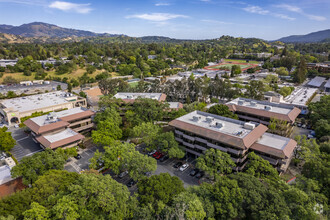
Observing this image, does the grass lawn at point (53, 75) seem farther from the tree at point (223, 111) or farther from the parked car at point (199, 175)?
the parked car at point (199, 175)

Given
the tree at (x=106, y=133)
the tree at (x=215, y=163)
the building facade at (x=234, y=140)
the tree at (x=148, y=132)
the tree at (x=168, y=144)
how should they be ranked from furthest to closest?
the tree at (x=106, y=133)
the tree at (x=148, y=132)
the tree at (x=168, y=144)
the building facade at (x=234, y=140)
the tree at (x=215, y=163)

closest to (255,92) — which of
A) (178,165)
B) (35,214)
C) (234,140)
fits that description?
(234,140)

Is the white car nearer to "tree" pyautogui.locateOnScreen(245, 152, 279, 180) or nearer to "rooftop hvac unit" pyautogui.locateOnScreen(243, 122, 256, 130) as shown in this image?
"tree" pyautogui.locateOnScreen(245, 152, 279, 180)

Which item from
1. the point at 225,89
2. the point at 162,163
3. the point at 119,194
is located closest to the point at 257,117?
the point at 225,89

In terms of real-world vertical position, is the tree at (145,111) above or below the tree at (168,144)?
above

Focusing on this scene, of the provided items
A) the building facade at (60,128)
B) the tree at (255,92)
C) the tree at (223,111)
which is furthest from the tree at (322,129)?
Answer: the building facade at (60,128)

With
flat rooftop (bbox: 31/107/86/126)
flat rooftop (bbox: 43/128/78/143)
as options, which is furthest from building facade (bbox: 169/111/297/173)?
flat rooftop (bbox: 31/107/86/126)

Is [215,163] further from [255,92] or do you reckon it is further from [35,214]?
[255,92]
